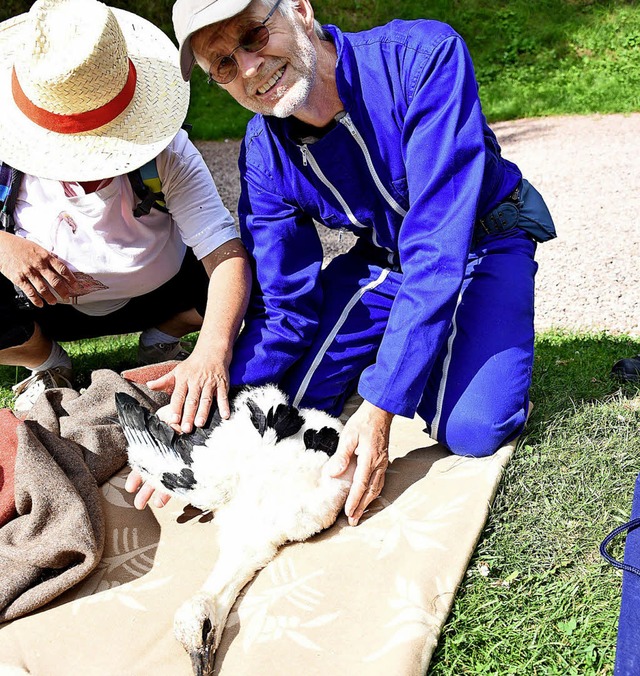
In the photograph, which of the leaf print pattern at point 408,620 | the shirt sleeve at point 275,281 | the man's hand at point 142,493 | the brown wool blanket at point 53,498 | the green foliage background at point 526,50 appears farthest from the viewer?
the green foliage background at point 526,50

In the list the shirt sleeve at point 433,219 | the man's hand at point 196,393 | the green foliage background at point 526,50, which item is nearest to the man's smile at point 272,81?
the shirt sleeve at point 433,219

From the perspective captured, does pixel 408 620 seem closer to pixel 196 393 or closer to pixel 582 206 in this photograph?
pixel 196 393

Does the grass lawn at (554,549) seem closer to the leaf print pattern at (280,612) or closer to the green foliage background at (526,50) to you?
the leaf print pattern at (280,612)

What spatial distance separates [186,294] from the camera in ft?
12.2

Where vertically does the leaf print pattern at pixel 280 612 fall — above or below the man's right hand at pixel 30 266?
below

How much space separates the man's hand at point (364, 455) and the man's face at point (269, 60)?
1.04 metres

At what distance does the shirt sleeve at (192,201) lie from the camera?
3031 millimetres

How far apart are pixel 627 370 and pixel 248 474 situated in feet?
5.31

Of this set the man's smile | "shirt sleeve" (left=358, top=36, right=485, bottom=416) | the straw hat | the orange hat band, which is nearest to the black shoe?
"shirt sleeve" (left=358, top=36, right=485, bottom=416)

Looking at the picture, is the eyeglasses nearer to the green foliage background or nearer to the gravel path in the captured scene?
the gravel path

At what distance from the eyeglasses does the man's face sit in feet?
0.04

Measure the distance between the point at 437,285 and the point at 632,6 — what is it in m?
8.95

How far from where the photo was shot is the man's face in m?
2.37

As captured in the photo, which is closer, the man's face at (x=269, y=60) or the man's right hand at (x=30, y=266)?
the man's face at (x=269, y=60)
